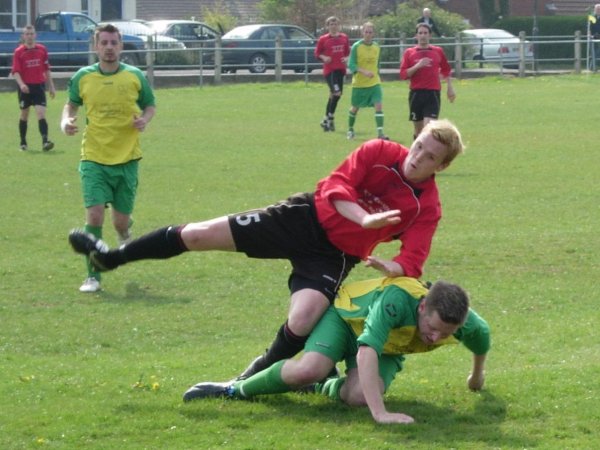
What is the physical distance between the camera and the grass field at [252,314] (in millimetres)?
6258

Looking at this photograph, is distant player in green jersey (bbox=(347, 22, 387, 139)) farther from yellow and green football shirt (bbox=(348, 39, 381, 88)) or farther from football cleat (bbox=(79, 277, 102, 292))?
football cleat (bbox=(79, 277, 102, 292))

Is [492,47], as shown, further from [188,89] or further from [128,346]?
[128,346]

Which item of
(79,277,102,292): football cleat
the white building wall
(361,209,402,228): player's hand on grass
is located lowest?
(79,277,102,292): football cleat

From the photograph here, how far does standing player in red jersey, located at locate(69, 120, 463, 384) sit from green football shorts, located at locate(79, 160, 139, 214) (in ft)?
10.3

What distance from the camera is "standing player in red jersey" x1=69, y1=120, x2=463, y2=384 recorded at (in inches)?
265

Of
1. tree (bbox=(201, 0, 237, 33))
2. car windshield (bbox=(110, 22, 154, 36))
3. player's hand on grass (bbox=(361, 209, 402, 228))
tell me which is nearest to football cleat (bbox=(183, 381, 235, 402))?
player's hand on grass (bbox=(361, 209, 402, 228))

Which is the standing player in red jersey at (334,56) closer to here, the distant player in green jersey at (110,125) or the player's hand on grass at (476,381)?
the distant player in green jersey at (110,125)

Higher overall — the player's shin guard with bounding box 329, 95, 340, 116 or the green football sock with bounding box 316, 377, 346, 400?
the player's shin guard with bounding box 329, 95, 340, 116

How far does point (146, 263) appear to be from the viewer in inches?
464

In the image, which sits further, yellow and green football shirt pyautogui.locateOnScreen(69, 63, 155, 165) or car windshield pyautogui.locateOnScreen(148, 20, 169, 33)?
car windshield pyautogui.locateOnScreen(148, 20, 169, 33)

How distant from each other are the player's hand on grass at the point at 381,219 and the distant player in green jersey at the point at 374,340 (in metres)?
0.41

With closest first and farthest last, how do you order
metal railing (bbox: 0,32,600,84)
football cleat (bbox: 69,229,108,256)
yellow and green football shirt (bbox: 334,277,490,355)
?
yellow and green football shirt (bbox: 334,277,490,355), football cleat (bbox: 69,229,108,256), metal railing (bbox: 0,32,600,84)

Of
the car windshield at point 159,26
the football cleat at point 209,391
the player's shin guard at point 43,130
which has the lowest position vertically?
the football cleat at point 209,391

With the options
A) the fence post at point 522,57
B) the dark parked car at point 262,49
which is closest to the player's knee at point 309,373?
the dark parked car at point 262,49
